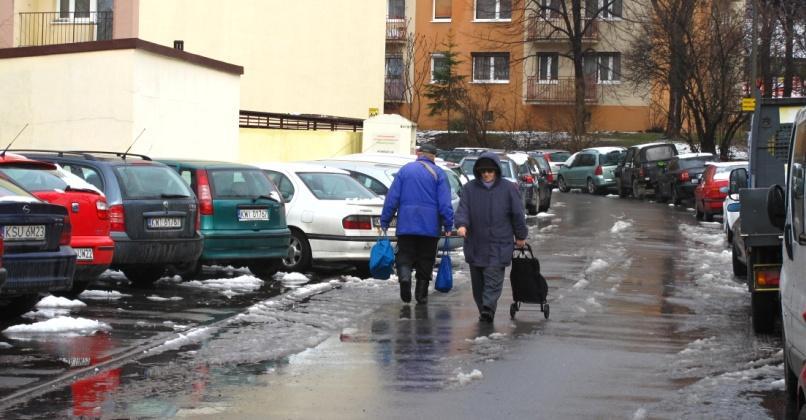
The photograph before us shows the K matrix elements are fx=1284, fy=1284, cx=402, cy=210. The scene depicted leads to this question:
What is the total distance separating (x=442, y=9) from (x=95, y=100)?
43.2 meters

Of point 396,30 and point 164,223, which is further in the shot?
point 396,30

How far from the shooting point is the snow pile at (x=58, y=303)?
12.5 m

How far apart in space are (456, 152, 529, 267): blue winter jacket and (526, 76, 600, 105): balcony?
49.8 m

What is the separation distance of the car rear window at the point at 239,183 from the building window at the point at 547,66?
48519mm

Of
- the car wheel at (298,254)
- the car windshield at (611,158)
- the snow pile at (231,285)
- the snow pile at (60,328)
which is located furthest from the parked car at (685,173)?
the snow pile at (60,328)

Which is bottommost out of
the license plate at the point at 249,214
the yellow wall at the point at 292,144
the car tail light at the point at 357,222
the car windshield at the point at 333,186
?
the car tail light at the point at 357,222

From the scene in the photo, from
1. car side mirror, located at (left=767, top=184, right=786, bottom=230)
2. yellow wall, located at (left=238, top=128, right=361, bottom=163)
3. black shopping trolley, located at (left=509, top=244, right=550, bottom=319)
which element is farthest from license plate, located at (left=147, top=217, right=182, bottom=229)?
yellow wall, located at (left=238, top=128, right=361, bottom=163)

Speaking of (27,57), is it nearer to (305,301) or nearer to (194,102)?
(194,102)

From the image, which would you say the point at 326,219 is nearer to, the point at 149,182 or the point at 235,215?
the point at 235,215

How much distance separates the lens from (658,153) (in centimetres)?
4181

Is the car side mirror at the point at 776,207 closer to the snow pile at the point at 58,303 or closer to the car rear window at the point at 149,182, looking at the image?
the snow pile at the point at 58,303

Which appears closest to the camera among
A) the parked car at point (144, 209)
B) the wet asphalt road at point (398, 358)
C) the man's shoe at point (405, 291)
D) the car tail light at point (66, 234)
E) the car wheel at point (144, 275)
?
the wet asphalt road at point (398, 358)

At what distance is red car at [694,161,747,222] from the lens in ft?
98.0

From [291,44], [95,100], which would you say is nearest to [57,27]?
[95,100]
